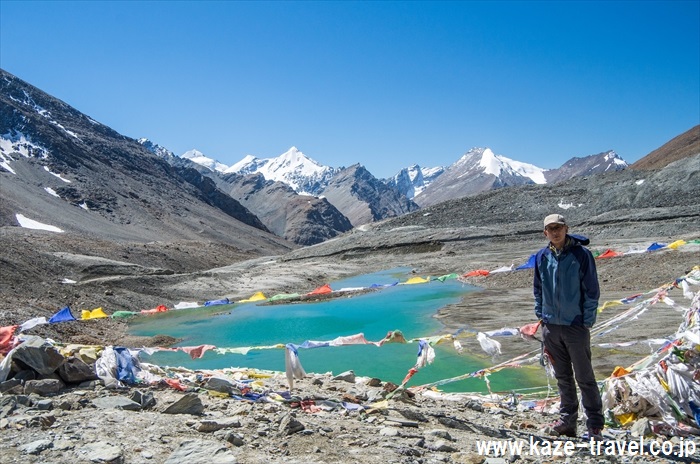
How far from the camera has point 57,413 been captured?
5715mm

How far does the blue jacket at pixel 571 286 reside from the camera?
562 cm

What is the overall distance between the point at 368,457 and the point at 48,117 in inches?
6300

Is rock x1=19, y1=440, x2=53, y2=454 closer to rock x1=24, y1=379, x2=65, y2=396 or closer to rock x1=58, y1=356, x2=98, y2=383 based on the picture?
rock x1=24, y1=379, x2=65, y2=396

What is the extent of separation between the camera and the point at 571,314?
5715 millimetres

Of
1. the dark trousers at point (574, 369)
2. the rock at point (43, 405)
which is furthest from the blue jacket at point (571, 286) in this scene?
the rock at point (43, 405)

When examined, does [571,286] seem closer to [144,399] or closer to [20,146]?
[144,399]

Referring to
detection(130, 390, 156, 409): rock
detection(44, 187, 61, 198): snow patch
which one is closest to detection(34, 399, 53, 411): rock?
detection(130, 390, 156, 409): rock

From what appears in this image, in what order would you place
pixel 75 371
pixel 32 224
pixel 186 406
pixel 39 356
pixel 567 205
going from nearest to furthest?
pixel 186 406 < pixel 39 356 < pixel 75 371 < pixel 567 205 < pixel 32 224

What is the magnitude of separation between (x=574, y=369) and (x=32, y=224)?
82.9 metres

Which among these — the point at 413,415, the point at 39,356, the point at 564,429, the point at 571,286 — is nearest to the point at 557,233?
the point at 571,286

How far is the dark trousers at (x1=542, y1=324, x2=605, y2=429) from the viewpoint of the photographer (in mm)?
5727

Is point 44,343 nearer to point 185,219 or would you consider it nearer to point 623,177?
point 623,177

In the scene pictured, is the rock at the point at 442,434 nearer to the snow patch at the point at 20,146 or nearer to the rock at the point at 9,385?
the rock at the point at 9,385

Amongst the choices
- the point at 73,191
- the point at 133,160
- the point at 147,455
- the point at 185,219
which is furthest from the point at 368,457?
the point at 133,160
